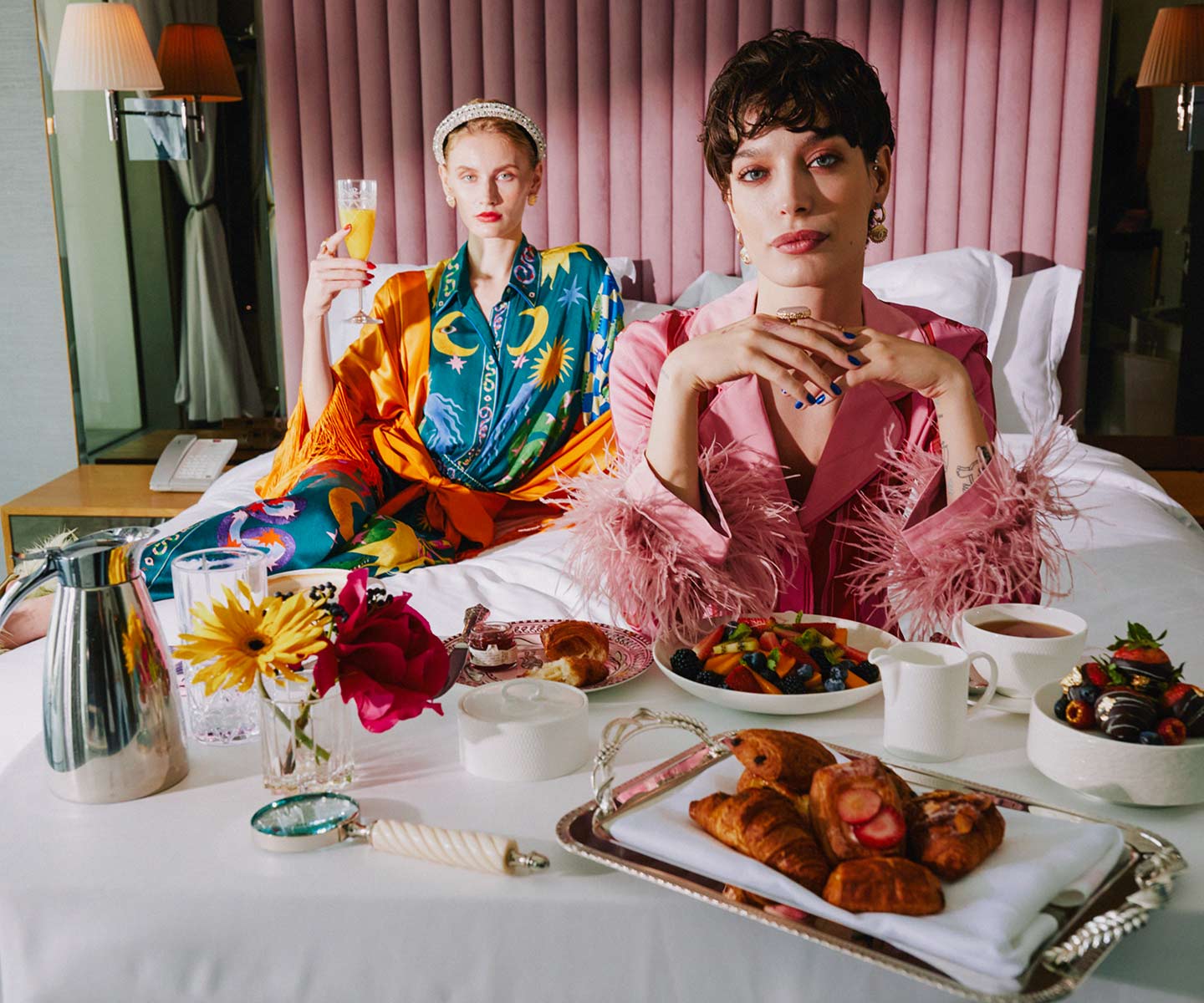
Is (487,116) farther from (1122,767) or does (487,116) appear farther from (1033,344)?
(1122,767)

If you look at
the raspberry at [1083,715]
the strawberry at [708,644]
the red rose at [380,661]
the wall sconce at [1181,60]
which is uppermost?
the wall sconce at [1181,60]

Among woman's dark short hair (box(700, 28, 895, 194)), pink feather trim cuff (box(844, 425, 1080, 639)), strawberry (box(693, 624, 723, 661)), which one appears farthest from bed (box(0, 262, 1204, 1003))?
woman's dark short hair (box(700, 28, 895, 194))

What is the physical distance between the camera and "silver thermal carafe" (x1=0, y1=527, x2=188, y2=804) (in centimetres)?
84

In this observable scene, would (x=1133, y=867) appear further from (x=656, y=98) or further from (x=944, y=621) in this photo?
(x=656, y=98)

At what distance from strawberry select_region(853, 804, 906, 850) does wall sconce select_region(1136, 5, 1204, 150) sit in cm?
255

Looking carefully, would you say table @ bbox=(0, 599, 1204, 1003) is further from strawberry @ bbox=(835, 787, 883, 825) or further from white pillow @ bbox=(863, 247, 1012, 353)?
white pillow @ bbox=(863, 247, 1012, 353)

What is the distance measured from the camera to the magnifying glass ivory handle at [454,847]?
75 cm

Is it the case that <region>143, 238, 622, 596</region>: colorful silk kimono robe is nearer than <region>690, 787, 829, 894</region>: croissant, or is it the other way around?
<region>690, 787, 829, 894</region>: croissant

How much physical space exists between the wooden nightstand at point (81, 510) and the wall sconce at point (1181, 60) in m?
2.48

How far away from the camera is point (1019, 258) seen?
287cm

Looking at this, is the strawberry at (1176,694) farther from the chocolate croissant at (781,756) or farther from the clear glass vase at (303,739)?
the clear glass vase at (303,739)

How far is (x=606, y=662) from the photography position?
A: 3.59 ft

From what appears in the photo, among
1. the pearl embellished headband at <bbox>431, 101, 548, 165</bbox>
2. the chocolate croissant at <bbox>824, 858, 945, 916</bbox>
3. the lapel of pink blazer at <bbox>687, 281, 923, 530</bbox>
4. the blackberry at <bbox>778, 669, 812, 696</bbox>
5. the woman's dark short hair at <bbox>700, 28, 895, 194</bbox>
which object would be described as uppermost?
the pearl embellished headband at <bbox>431, 101, 548, 165</bbox>

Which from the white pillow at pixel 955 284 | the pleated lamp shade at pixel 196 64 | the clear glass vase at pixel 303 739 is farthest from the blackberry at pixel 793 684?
the pleated lamp shade at pixel 196 64
